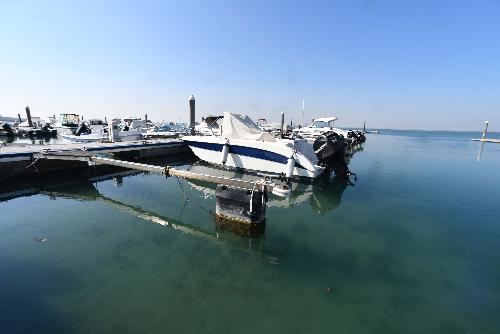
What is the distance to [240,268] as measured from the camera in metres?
6.59

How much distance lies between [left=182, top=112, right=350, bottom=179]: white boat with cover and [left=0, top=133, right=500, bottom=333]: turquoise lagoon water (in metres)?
3.91

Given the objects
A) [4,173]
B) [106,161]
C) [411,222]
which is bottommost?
[411,222]

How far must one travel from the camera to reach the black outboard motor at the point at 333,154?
1684cm

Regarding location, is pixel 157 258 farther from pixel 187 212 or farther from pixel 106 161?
pixel 106 161

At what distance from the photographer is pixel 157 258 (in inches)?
270

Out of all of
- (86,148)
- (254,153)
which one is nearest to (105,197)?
(86,148)

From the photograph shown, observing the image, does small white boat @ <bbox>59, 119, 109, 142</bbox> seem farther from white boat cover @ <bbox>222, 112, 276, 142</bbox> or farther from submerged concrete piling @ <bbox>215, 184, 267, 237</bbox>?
submerged concrete piling @ <bbox>215, 184, 267, 237</bbox>

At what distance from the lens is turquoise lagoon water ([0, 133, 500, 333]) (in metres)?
4.94

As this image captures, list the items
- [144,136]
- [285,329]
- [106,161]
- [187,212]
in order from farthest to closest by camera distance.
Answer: [144,136] < [106,161] < [187,212] < [285,329]

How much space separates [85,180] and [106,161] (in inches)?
133

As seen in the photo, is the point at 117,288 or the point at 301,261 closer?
the point at 117,288

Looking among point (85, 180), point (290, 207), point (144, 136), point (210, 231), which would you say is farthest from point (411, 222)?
point (144, 136)

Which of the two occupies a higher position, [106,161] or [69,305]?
[106,161]

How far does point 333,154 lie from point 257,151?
5032 mm
